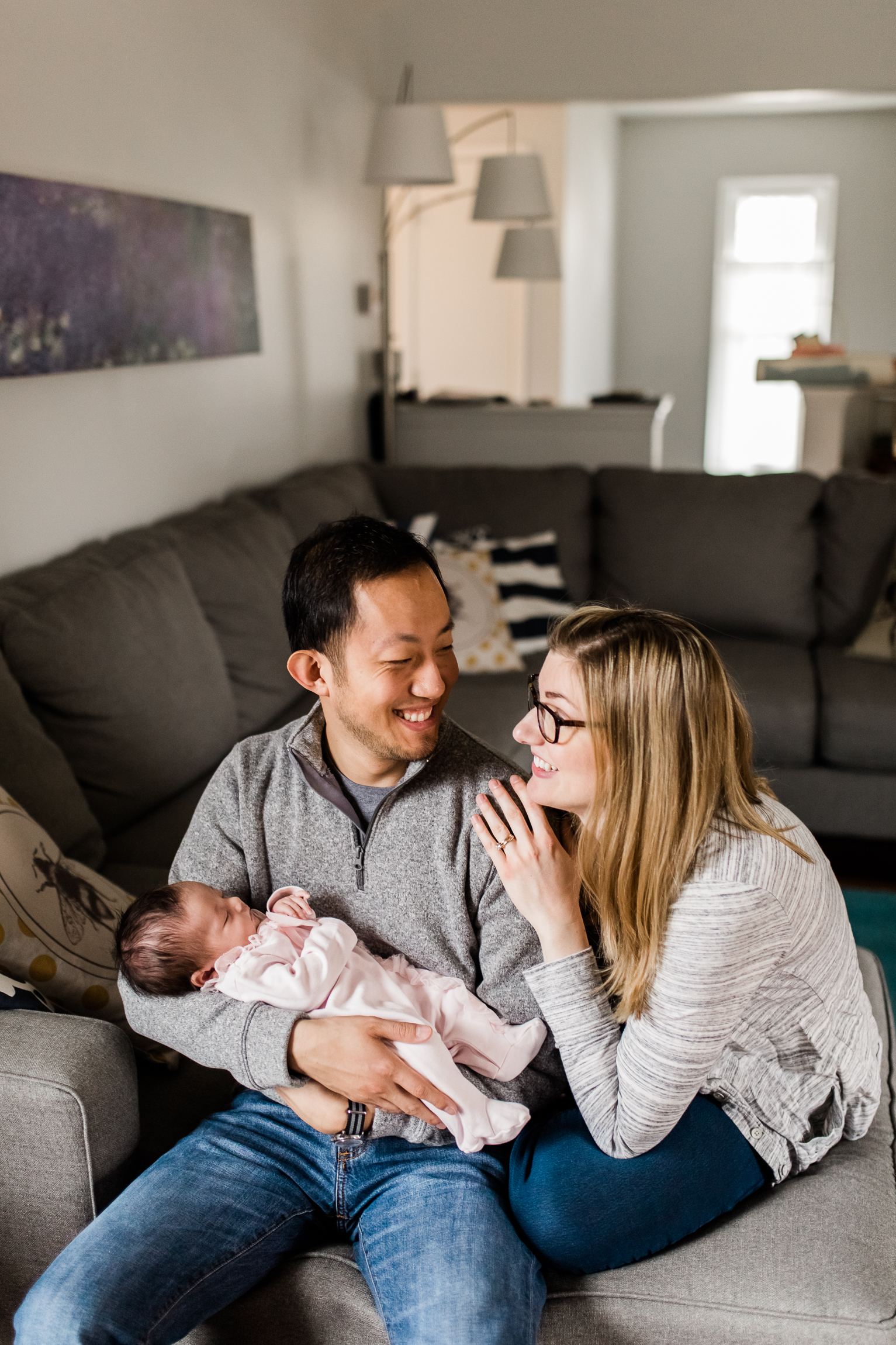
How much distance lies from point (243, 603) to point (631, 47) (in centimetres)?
279

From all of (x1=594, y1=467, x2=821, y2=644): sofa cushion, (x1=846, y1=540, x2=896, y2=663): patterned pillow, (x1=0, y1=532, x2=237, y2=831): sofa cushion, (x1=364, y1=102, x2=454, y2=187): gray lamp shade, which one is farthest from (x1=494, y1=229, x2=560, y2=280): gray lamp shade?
(x1=0, y1=532, x2=237, y2=831): sofa cushion

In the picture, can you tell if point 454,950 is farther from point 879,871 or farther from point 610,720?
point 879,871

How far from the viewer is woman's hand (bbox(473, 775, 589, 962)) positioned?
1.20m

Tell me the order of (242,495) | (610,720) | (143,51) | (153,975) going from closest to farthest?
(610,720)
(153,975)
(143,51)
(242,495)

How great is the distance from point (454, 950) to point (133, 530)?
1635mm

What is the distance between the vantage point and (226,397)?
321 centimetres

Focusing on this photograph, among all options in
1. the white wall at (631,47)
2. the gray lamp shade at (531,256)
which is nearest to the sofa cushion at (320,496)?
the gray lamp shade at (531,256)

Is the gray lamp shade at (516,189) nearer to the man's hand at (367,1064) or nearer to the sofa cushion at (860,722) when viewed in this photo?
the sofa cushion at (860,722)

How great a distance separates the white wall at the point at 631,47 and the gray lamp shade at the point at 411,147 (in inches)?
29.3

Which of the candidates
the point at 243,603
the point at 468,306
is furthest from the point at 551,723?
the point at 468,306

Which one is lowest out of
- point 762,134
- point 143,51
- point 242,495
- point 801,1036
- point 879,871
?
point 879,871

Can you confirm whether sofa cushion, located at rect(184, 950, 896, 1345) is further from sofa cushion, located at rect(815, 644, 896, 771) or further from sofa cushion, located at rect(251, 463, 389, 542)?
sofa cushion, located at rect(251, 463, 389, 542)

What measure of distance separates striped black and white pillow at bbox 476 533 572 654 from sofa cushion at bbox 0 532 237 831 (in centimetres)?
103

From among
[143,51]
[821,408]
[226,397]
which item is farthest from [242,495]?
[821,408]
